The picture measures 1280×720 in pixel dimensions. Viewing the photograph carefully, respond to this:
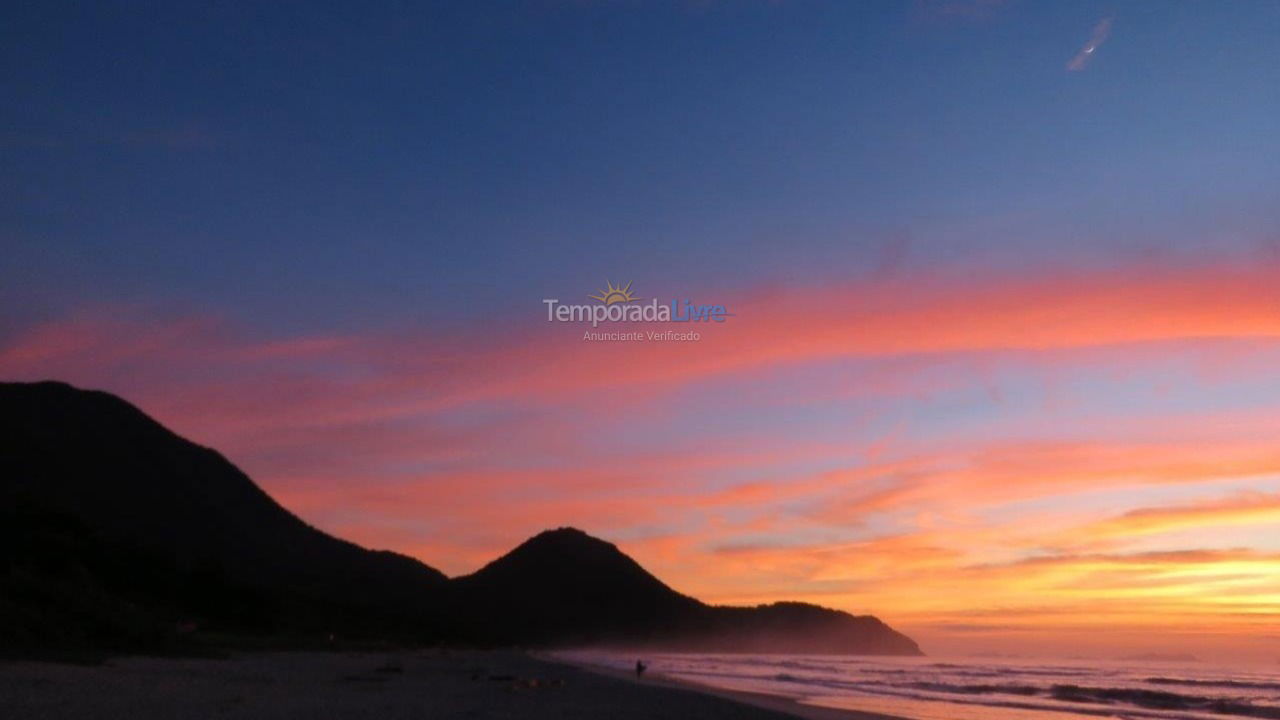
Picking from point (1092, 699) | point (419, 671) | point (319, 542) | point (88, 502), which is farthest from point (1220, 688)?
point (319, 542)

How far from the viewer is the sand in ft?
60.6

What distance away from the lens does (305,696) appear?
2473 centimetres

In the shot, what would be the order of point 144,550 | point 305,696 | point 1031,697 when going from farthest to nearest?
point 144,550 < point 1031,697 < point 305,696

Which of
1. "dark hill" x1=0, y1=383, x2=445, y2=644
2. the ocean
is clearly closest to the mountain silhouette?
"dark hill" x1=0, y1=383, x2=445, y2=644

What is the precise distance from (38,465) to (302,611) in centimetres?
4864

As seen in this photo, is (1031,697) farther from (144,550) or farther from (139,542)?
(139,542)

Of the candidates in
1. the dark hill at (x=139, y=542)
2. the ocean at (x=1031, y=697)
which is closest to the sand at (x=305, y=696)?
the ocean at (x=1031, y=697)

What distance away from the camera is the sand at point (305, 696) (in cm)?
1848

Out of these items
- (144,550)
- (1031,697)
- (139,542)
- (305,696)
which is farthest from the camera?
(139,542)

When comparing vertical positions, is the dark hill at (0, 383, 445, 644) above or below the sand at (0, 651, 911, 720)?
above

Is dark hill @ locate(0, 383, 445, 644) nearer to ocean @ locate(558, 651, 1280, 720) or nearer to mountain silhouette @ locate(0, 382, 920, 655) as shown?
mountain silhouette @ locate(0, 382, 920, 655)

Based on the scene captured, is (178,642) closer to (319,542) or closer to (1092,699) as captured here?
(1092,699)

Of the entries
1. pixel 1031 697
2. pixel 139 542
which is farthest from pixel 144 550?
pixel 1031 697

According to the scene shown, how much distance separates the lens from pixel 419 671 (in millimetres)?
45562
